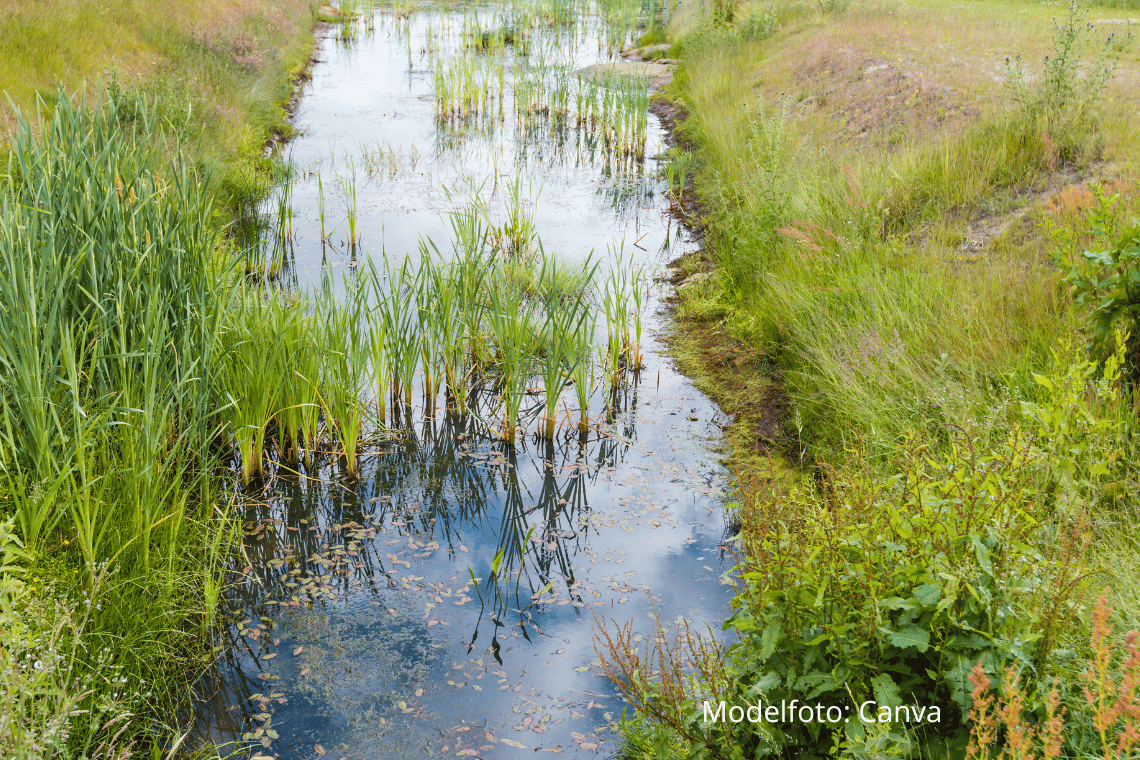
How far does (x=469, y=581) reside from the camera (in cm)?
376

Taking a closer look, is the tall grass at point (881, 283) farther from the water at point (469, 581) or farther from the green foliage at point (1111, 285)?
the water at point (469, 581)

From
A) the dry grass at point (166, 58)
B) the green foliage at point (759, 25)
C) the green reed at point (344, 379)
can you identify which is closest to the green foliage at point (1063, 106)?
the green reed at point (344, 379)

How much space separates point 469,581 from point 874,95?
742 cm

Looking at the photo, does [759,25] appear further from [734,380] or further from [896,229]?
[734,380]

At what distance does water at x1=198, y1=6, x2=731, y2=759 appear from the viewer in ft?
9.76

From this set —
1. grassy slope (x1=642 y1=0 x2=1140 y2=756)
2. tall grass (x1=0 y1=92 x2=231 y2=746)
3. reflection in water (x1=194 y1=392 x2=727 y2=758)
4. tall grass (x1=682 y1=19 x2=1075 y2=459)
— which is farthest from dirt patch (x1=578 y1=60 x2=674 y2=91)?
tall grass (x1=0 y1=92 x2=231 y2=746)

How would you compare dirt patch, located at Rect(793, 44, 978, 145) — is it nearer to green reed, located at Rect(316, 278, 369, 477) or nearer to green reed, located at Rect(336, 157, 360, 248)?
green reed, located at Rect(336, 157, 360, 248)

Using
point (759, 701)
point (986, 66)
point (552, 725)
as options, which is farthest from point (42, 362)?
point (986, 66)

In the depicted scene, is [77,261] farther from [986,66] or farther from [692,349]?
[986,66]

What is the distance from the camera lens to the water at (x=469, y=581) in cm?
297

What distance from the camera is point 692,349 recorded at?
19.9ft

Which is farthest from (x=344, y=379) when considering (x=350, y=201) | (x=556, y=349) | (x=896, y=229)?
(x=350, y=201)

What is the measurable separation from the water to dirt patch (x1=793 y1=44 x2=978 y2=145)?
324 cm

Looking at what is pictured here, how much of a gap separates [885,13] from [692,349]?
9934 mm
